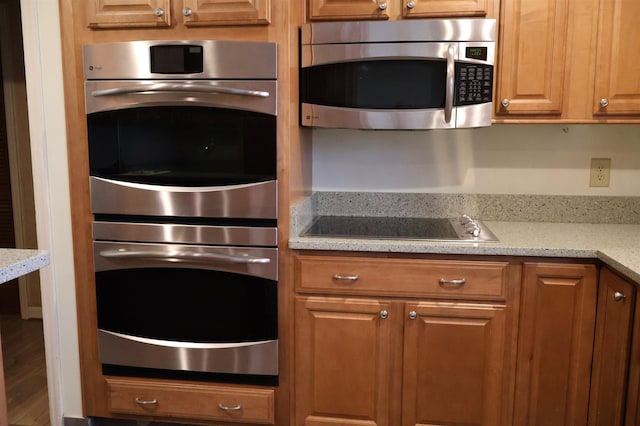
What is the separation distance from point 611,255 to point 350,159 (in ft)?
3.84

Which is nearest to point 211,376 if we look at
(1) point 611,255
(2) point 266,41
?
(2) point 266,41

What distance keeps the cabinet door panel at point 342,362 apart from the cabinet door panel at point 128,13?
46.1 inches

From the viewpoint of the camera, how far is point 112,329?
2.11 m

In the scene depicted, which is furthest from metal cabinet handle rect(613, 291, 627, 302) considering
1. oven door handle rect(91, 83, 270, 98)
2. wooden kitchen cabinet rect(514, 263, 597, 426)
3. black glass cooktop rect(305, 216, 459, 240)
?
oven door handle rect(91, 83, 270, 98)

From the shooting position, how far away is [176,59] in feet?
6.25

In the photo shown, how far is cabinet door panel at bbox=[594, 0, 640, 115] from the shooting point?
1.97 m

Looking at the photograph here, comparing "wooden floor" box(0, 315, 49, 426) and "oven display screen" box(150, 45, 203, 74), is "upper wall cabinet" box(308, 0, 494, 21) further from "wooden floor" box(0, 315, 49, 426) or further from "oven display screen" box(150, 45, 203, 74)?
"wooden floor" box(0, 315, 49, 426)

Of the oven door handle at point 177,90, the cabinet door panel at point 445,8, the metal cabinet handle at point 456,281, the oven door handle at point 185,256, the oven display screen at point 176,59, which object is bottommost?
the metal cabinet handle at point 456,281

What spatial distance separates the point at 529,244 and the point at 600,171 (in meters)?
0.73

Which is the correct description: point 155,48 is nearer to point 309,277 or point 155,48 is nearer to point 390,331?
point 309,277

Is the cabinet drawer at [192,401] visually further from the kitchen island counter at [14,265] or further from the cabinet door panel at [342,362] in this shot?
the kitchen island counter at [14,265]

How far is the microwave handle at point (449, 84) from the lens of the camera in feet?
6.40

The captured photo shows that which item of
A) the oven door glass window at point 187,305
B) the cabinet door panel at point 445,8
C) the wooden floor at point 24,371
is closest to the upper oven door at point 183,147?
the oven door glass window at point 187,305

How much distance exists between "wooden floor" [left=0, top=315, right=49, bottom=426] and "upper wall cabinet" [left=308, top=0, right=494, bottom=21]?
216cm
